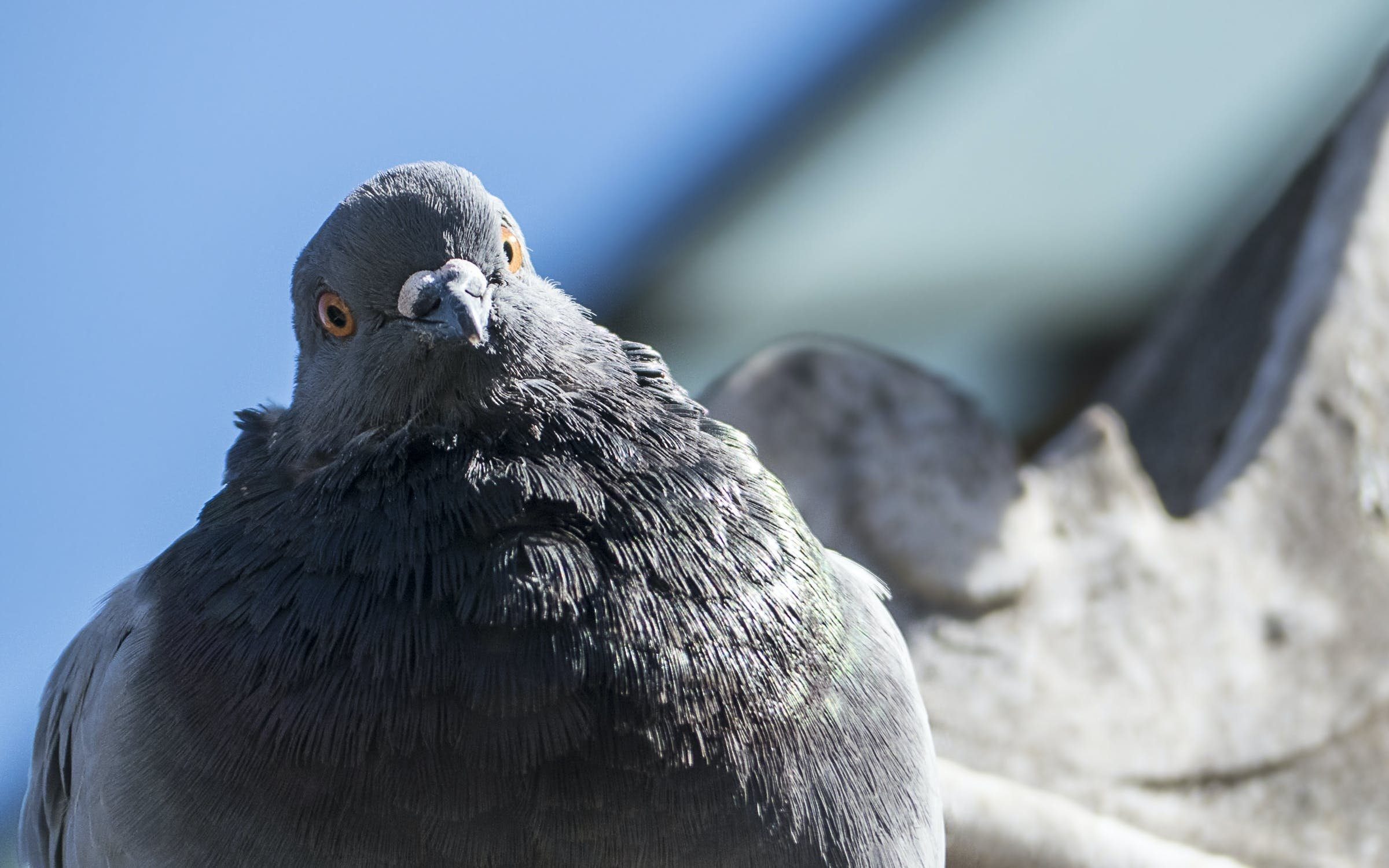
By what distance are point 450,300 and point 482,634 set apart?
1.82ft

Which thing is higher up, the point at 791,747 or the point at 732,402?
the point at 791,747

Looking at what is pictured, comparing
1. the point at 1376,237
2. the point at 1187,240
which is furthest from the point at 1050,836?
the point at 1187,240

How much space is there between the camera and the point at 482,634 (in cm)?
189

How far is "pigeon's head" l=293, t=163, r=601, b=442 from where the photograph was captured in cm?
215

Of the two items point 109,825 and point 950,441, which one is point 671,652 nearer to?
point 109,825

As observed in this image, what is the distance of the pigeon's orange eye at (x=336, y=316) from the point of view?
7.53ft

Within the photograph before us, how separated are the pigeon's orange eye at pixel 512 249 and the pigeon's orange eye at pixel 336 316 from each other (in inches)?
11.5

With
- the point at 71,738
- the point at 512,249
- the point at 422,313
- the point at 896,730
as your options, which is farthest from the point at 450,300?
the point at 71,738

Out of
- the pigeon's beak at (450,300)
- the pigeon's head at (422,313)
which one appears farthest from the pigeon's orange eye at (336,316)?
the pigeon's beak at (450,300)

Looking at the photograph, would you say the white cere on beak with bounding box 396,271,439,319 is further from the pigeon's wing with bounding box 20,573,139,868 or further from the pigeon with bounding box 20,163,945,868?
the pigeon's wing with bounding box 20,573,139,868

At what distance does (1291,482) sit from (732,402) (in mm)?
2217

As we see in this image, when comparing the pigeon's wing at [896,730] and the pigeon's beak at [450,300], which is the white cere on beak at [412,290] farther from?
the pigeon's wing at [896,730]

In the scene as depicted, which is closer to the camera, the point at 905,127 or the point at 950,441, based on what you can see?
the point at 950,441

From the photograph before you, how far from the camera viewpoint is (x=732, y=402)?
4.65 metres
